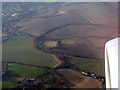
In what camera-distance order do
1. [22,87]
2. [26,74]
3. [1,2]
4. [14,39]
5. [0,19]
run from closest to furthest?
[22,87], [26,74], [14,39], [0,19], [1,2]

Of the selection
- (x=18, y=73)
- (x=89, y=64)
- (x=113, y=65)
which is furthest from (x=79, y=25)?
(x=113, y=65)

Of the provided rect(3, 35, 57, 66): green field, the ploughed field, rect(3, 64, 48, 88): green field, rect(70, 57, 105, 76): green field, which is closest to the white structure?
rect(70, 57, 105, 76): green field

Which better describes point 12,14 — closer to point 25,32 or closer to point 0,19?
point 0,19

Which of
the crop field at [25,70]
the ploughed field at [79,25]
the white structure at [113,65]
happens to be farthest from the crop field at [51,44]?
the white structure at [113,65]

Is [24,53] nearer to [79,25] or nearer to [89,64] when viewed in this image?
[89,64]

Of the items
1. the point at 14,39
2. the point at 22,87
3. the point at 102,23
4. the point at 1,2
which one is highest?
the point at 1,2

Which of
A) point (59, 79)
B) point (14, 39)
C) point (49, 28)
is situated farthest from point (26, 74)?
point (49, 28)

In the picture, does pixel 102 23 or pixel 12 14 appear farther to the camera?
pixel 12 14
